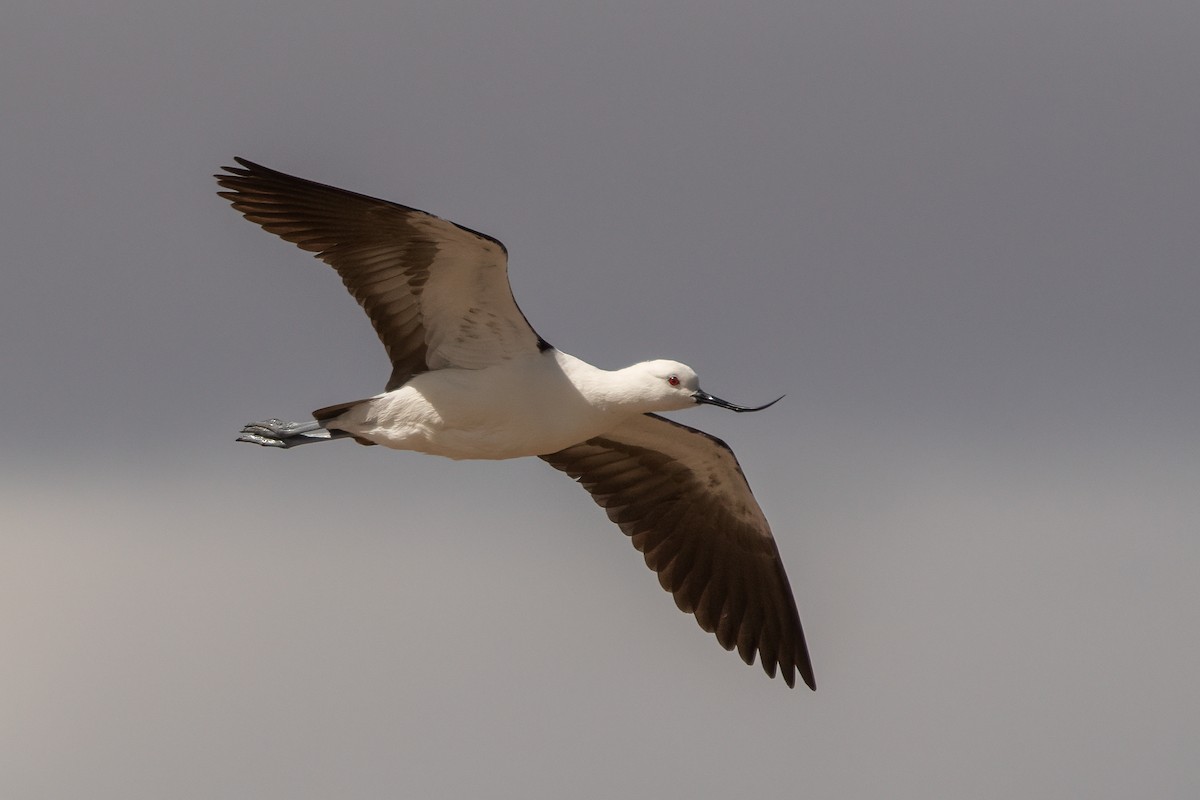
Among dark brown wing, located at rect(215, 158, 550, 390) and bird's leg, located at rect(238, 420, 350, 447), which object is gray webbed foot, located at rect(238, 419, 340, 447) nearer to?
bird's leg, located at rect(238, 420, 350, 447)

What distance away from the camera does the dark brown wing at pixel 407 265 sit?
53.6ft

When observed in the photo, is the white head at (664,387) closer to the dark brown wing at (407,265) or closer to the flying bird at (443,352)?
the flying bird at (443,352)

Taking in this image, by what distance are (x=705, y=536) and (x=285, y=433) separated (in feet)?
15.5

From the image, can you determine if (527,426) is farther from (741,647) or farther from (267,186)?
(741,647)

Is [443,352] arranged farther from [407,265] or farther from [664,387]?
[664,387]

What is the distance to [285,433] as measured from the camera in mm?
18281

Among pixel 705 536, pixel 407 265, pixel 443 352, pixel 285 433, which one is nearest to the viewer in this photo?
pixel 407 265

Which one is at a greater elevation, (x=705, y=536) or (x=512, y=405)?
(x=512, y=405)

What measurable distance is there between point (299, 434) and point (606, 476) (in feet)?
11.9

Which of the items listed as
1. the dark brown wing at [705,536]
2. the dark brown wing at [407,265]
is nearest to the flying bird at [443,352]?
the dark brown wing at [407,265]

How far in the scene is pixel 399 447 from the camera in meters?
17.0

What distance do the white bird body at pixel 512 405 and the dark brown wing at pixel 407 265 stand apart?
248 mm

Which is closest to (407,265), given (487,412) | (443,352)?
(443,352)


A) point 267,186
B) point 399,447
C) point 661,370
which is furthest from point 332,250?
point 661,370
